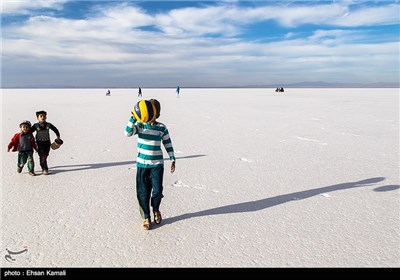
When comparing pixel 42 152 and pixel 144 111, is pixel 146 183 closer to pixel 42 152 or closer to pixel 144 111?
pixel 144 111

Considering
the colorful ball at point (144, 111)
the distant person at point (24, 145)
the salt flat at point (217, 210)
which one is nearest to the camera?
the salt flat at point (217, 210)

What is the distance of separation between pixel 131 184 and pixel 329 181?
11.2 ft

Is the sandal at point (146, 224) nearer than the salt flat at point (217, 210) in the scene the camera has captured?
No

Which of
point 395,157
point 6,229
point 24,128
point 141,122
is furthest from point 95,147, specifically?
point 395,157

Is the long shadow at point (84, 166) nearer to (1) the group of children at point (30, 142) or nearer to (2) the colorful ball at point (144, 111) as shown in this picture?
(1) the group of children at point (30, 142)

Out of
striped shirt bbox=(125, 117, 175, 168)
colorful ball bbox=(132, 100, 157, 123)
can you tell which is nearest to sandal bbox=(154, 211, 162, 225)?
striped shirt bbox=(125, 117, 175, 168)

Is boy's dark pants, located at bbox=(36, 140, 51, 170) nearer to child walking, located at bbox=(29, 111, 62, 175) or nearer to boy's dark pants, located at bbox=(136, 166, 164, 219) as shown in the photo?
child walking, located at bbox=(29, 111, 62, 175)

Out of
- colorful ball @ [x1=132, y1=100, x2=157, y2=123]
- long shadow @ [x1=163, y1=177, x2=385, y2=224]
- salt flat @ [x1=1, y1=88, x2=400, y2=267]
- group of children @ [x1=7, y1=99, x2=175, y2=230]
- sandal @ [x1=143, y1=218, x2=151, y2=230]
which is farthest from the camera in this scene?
long shadow @ [x1=163, y1=177, x2=385, y2=224]

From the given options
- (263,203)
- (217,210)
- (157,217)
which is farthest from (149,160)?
(263,203)

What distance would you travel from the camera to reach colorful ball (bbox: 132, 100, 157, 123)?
319 cm

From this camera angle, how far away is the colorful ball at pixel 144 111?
3186mm

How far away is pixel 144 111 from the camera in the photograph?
320 centimetres

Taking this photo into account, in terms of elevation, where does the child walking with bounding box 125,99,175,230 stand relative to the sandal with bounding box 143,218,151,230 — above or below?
above

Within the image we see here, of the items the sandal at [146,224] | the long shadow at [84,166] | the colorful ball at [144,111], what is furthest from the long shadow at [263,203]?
the long shadow at [84,166]
